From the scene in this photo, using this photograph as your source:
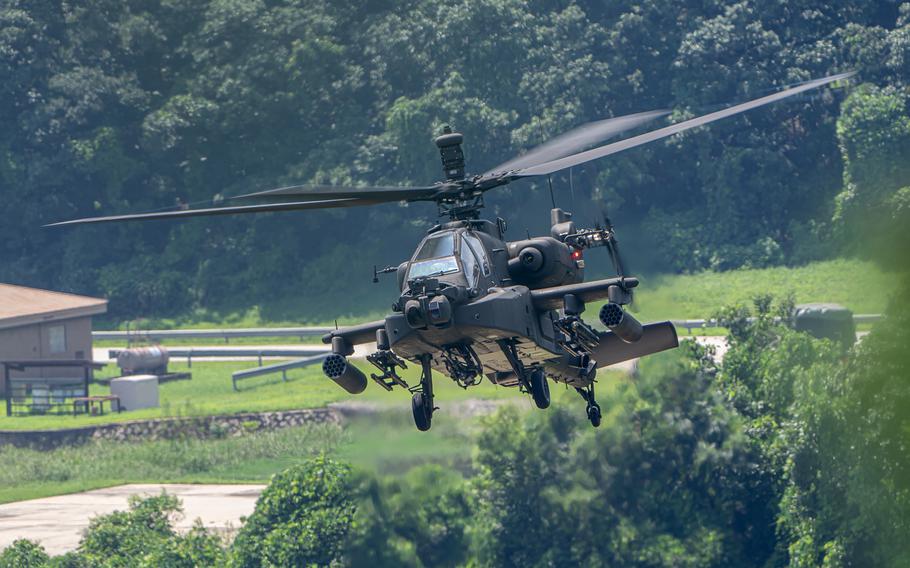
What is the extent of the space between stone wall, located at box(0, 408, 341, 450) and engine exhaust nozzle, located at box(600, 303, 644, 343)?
3877 cm

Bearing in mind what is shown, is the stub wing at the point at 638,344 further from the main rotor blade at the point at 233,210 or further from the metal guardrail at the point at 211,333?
the metal guardrail at the point at 211,333

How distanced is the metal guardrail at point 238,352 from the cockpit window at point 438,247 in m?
47.8

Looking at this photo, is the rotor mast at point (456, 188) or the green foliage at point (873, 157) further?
the green foliage at point (873, 157)

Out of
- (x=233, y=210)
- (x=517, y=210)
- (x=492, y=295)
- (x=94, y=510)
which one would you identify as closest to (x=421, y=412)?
(x=492, y=295)

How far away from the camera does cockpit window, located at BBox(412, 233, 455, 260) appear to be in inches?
1166

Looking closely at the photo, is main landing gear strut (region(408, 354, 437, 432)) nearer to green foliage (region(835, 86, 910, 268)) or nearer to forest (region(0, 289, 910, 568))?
forest (region(0, 289, 910, 568))

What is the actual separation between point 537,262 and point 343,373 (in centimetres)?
378

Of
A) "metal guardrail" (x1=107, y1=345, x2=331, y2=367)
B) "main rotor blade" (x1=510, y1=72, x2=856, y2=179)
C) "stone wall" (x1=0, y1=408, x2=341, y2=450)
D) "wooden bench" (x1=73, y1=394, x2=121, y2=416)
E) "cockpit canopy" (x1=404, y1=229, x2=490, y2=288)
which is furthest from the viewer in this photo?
→ "metal guardrail" (x1=107, y1=345, x2=331, y2=367)

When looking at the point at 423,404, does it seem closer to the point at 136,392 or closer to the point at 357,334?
the point at 357,334

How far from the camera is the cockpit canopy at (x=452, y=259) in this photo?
2919 cm

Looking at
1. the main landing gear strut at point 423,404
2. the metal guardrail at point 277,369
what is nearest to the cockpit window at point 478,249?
the main landing gear strut at point 423,404

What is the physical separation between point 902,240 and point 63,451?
32.0 m

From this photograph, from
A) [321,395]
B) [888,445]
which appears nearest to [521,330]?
[888,445]

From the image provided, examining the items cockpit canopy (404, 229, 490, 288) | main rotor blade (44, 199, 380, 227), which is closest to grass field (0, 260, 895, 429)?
cockpit canopy (404, 229, 490, 288)
